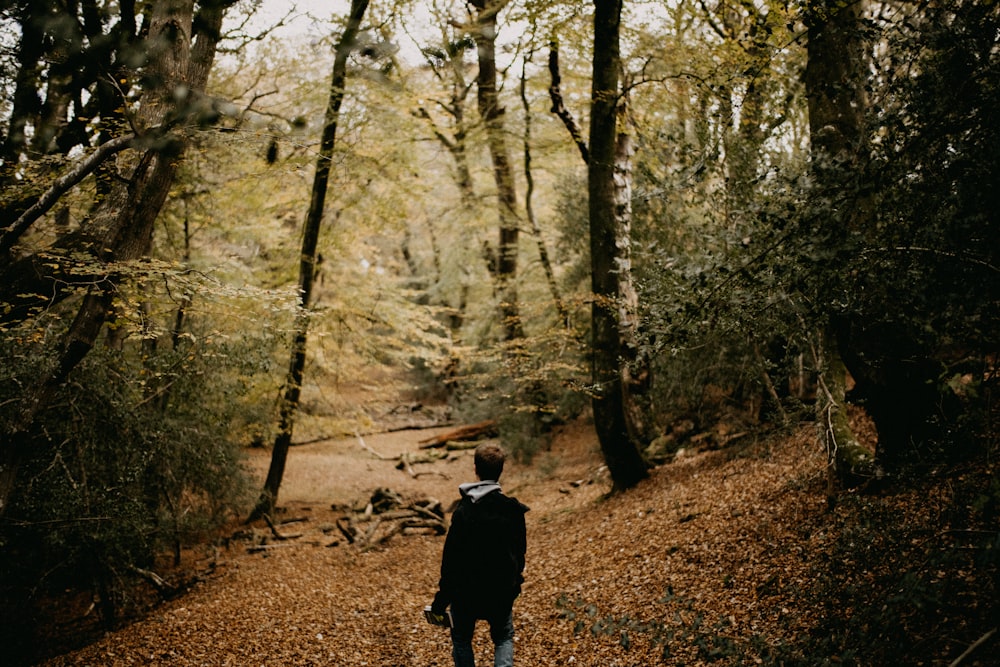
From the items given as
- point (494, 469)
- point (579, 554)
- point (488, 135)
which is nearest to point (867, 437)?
point (579, 554)

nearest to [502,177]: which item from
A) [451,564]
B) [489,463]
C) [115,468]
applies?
[115,468]

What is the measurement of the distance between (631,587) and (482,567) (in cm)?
263

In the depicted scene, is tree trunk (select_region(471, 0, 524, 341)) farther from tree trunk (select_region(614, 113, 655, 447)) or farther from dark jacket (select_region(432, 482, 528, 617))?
dark jacket (select_region(432, 482, 528, 617))

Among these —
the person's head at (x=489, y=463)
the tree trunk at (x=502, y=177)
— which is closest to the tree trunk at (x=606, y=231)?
the person's head at (x=489, y=463)

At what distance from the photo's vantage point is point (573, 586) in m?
5.78

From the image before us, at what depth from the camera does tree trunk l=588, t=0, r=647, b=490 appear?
24.7ft

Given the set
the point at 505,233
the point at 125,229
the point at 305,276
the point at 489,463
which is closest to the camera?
the point at 489,463

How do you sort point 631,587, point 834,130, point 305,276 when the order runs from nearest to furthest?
point 834,130
point 631,587
point 305,276

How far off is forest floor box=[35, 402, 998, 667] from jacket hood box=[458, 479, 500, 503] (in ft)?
6.03

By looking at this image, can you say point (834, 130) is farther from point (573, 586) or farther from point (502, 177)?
point (502, 177)

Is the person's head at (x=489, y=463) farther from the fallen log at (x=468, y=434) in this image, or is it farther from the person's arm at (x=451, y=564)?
the fallen log at (x=468, y=434)

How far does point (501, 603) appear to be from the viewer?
10.7 ft

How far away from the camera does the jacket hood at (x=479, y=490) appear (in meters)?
3.28

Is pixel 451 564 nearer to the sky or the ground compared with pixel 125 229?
nearer to the ground
